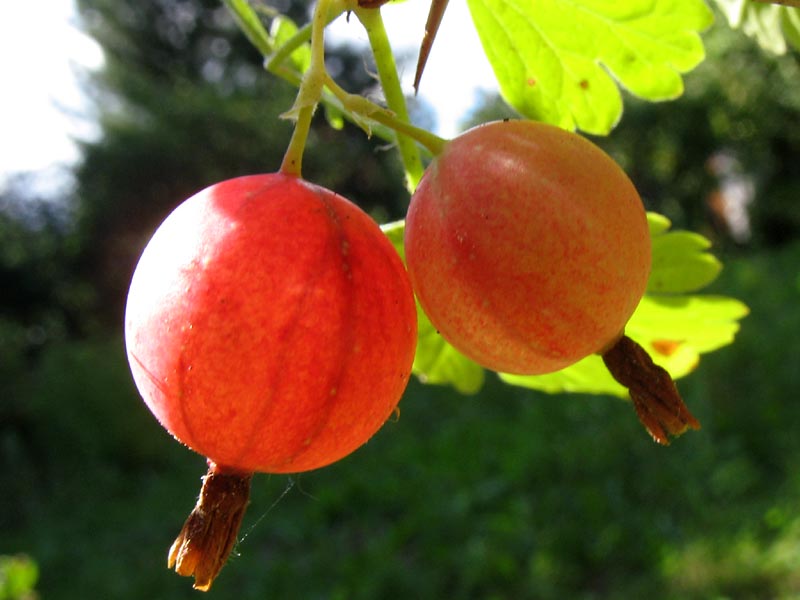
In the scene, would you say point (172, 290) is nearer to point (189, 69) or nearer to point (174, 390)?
point (174, 390)

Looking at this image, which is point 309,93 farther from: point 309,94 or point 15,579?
point 15,579

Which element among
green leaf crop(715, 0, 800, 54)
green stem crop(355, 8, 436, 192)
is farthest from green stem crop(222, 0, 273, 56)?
green leaf crop(715, 0, 800, 54)

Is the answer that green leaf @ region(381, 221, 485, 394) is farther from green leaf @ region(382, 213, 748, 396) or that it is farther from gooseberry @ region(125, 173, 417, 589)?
gooseberry @ region(125, 173, 417, 589)

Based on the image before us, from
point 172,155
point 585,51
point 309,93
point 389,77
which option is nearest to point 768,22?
point 585,51

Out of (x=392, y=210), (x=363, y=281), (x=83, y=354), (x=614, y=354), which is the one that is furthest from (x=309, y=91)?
(x=392, y=210)

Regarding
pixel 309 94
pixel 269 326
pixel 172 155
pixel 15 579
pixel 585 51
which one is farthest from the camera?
pixel 172 155

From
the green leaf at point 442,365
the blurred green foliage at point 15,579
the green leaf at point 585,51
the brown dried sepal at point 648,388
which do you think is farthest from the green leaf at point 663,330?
the blurred green foliage at point 15,579

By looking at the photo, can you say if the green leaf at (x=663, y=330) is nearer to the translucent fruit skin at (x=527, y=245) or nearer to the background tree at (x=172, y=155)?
the translucent fruit skin at (x=527, y=245)
